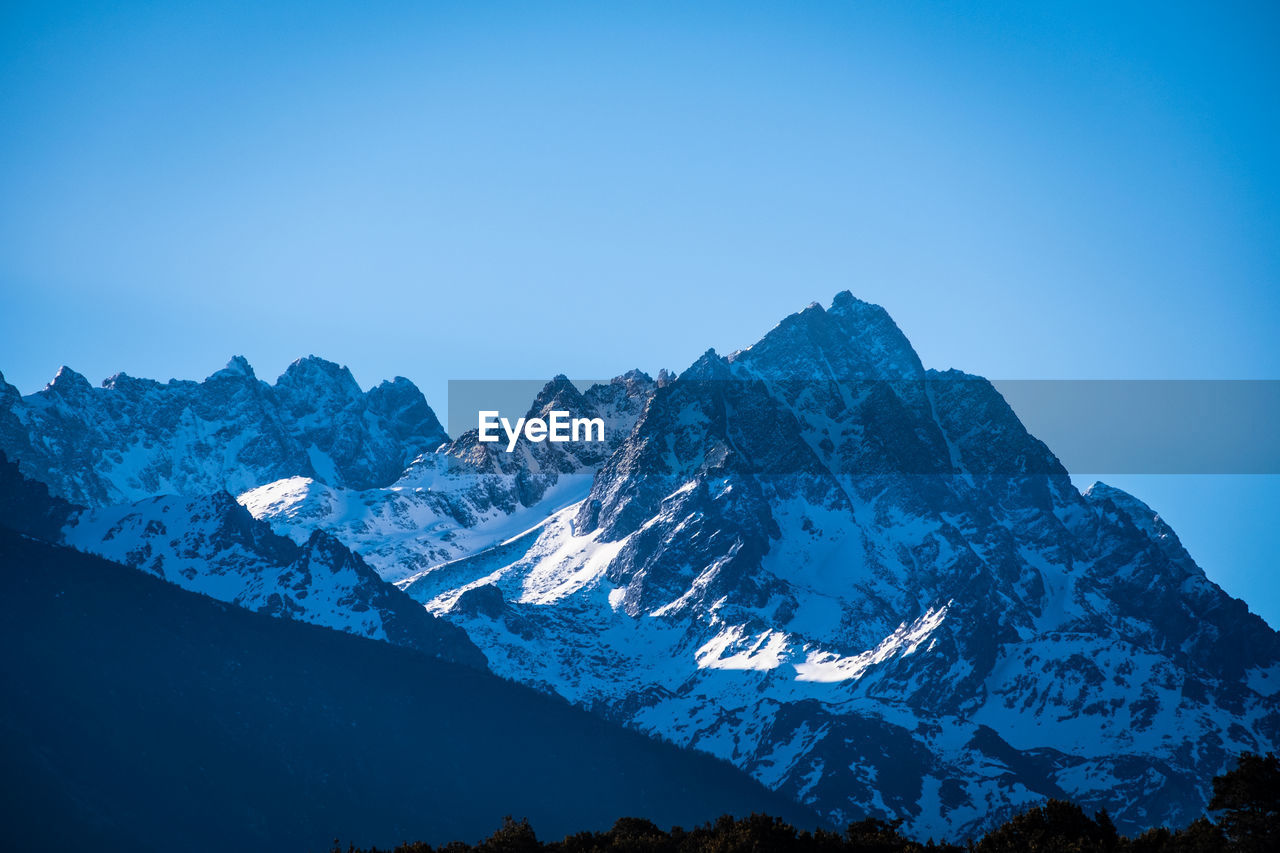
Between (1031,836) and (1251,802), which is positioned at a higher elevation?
(1251,802)

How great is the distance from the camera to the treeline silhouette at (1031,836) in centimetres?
13938

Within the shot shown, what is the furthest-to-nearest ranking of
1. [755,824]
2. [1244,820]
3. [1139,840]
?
[755,824] → [1139,840] → [1244,820]

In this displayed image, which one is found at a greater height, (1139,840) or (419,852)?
(1139,840)

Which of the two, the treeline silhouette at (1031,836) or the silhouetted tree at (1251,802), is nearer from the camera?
the silhouetted tree at (1251,802)

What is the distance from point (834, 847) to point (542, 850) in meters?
27.7

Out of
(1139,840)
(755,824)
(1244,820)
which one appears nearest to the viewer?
(1244,820)

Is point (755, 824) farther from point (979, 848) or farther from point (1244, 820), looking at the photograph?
point (1244, 820)

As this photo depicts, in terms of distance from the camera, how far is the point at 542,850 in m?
169

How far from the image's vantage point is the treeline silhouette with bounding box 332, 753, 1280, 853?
457ft

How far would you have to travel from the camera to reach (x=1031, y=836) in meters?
153

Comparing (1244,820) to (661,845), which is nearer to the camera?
(1244,820)

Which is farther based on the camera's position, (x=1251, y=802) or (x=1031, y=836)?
(x=1031, y=836)

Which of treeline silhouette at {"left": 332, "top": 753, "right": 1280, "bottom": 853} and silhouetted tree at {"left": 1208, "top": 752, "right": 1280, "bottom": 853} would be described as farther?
treeline silhouette at {"left": 332, "top": 753, "right": 1280, "bottom": 853}

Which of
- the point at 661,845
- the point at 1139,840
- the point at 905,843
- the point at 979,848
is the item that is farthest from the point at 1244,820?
the point at 661,845
